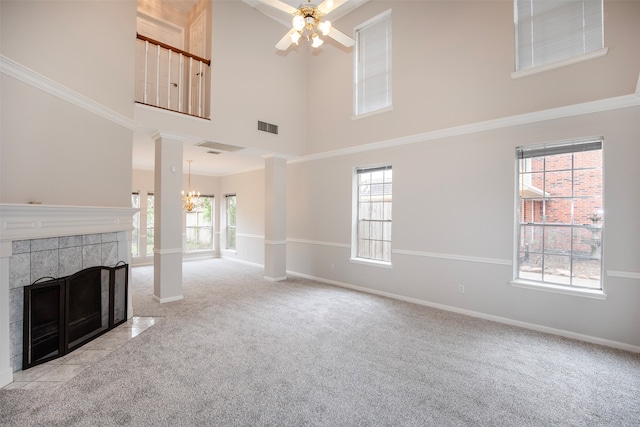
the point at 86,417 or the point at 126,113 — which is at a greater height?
the point at 126,113

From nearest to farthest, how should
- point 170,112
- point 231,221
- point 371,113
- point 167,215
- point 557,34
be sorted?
point 557,34, point 170,112, point 167,215, point 371,113, point 231,221

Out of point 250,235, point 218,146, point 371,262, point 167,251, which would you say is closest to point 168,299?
point 167,251

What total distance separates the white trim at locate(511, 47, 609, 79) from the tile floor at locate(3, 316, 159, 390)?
5.96 m

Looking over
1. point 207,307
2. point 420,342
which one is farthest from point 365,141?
point 207,307

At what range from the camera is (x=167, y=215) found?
4.68m

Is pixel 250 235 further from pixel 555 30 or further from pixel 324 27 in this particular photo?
pixel 555 30

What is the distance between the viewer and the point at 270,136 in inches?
234

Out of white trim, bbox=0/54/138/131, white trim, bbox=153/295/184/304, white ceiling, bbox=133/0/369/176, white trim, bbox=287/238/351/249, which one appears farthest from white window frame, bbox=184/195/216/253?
white trim, bbox=0/54/138/131

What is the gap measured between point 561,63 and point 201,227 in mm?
9478

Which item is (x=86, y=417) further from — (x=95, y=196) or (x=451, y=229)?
(x=451, y=229)

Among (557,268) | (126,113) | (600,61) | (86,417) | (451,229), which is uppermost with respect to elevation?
(600,61)

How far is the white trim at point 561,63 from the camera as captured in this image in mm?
3320

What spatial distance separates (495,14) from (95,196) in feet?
19.2

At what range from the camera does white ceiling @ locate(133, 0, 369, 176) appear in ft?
17.6
